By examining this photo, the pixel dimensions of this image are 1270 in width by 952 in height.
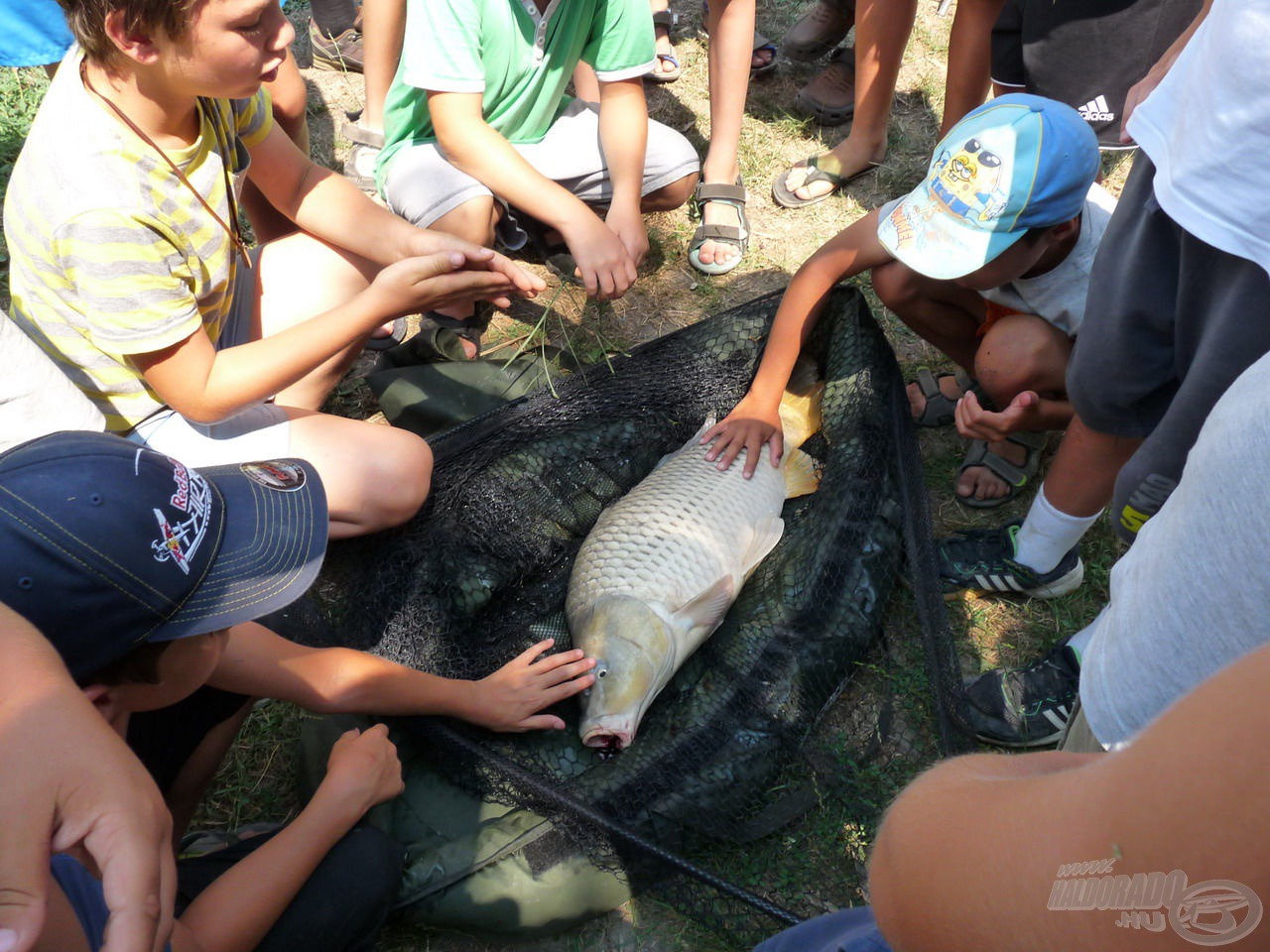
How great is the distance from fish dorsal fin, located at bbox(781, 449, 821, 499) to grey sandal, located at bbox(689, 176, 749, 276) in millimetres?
950

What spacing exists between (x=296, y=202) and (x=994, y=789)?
218 cm

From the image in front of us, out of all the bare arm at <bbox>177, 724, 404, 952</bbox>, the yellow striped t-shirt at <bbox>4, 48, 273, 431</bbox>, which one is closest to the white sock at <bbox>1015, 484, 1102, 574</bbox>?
the bare arm at <bbox>177, 724, 404, 952</bbox>

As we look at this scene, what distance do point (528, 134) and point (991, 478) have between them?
5.39 ft

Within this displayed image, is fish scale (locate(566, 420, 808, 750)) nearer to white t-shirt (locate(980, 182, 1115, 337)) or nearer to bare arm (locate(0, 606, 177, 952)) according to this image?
white t-shirt (locate(980, 182, 1115, 337))

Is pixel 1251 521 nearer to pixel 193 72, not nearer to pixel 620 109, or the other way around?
pixel 193 72

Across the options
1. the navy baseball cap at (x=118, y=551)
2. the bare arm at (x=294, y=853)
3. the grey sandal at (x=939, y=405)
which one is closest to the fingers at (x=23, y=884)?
the navy baseball cap at (x=118, y=551)

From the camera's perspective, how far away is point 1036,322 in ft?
6.59

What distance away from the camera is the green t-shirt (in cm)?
223

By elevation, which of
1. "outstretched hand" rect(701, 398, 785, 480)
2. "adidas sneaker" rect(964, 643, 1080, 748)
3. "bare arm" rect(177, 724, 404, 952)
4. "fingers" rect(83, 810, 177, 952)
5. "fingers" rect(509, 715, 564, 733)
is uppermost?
"fingers" rect(83, 810, 177, 952)

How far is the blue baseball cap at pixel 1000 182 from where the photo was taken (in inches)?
69.1

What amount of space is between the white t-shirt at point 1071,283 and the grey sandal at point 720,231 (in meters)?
1.07

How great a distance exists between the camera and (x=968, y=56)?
2742 mm

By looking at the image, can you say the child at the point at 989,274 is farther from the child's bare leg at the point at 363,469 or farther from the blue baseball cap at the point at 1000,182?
the child's bare leg at the point at 363,469

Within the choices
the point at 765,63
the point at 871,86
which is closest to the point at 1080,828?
the point at 871,86
